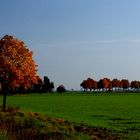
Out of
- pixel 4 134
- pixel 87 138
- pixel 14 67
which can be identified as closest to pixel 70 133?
pixel 87 138

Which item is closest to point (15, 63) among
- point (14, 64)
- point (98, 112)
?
→ point (14, 64)

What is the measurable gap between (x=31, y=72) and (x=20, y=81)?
1.74m

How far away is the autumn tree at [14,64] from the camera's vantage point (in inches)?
2250

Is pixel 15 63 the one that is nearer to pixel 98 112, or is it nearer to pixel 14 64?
pixel 14 64

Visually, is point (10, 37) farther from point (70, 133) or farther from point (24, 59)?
point (70, 133)

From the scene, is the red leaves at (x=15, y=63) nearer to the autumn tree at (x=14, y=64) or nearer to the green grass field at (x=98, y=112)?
the autumn tree at (x=14, y=64)

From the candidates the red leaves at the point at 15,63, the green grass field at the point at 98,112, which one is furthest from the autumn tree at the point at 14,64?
the green grass field at the point at 98,112

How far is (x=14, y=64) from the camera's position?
5762cm

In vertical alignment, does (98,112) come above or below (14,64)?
below

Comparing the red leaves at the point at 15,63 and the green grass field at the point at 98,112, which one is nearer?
the green grass field at the point at 98,112

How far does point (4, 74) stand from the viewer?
5781cm

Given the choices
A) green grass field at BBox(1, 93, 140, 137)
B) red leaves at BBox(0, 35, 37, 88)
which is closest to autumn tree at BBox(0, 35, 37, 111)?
red leaves at BBox(0, 35, 37, 88)

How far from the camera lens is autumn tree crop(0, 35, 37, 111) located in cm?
5716

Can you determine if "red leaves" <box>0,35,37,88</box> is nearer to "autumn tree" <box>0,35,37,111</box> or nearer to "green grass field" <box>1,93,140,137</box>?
"autumn tree" <box>0,35,37,111</box>
